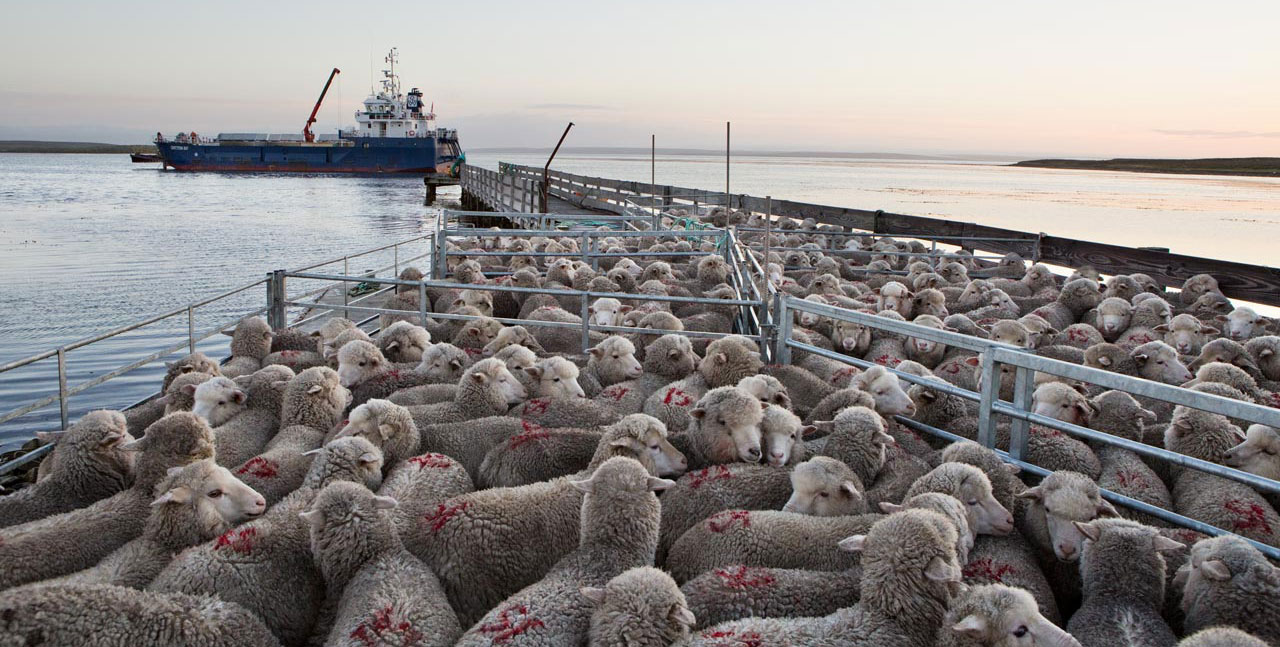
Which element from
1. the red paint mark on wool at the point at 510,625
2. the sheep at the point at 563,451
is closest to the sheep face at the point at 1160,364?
the sheep at the point at 563,451

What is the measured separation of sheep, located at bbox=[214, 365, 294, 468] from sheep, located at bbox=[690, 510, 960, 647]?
11.4 ft

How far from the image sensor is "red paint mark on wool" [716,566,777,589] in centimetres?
349

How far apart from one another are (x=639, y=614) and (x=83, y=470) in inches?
138

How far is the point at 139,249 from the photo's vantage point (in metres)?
28.5

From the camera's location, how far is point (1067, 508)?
3898 millimetres

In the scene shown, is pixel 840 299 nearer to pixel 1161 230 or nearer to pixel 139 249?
pixel 139 249

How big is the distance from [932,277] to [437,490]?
8.06 metres

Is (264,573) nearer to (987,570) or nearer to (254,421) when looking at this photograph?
(254,421)

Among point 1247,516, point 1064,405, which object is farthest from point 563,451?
point 1247,516

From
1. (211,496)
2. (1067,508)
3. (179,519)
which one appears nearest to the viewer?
(1067,508)

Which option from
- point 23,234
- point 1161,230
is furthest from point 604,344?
point 1161,230

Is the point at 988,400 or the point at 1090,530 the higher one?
the point at 988,400

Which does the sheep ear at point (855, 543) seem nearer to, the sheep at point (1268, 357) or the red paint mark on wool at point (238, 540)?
the red paint mark on wool at point (238, 540)

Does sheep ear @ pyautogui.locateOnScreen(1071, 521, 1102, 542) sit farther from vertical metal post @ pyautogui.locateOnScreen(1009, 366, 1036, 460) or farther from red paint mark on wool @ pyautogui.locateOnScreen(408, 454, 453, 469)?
red paint mark on wool @ pyautogui.locateOnScreen(408, 454, 453, 469)
